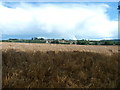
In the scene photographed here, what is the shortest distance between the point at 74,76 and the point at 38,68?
1.74 m

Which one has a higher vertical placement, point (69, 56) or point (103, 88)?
point (69, 56)

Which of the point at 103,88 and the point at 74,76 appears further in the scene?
the point at 74,76

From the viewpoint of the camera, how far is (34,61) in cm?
1275

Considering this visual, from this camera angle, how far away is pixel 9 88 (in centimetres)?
948

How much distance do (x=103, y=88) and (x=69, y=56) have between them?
484cm

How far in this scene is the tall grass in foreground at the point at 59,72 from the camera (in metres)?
9.75

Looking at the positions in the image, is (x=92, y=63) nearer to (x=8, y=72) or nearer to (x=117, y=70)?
(x=117, y=70)

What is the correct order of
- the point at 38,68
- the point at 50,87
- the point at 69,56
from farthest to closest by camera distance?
the point at 69,56
the point at 38,68
the point at 50,87

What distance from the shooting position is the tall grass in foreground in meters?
9.75

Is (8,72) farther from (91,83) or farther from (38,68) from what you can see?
(91,83)

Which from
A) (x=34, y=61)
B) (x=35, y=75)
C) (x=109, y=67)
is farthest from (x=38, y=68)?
(x=109, y=67)

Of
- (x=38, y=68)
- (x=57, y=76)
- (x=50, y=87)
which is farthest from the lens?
(x=38, y=68)

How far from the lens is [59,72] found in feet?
36.1

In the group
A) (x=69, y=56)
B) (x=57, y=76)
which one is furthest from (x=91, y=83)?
(x=69, y=56)
